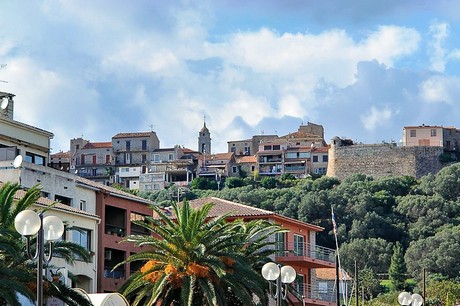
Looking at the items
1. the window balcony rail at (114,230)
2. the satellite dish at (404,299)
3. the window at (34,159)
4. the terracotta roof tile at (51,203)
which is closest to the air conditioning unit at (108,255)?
the window balcony rail at (114,230)

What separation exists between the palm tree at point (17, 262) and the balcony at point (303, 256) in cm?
2877

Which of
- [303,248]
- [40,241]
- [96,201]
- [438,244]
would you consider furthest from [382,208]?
[40,241]

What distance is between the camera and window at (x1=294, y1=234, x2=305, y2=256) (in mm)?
78812

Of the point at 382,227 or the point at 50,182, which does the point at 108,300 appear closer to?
the point at 50,182

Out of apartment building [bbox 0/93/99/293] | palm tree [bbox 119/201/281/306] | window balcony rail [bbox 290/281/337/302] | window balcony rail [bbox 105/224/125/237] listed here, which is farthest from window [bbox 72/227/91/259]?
window balcony rail [bbox 290/281/337/302]

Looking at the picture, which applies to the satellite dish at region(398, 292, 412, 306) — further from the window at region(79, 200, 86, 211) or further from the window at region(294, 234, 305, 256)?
the window at region(294, 234, 305, 256)

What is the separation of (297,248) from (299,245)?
778 millimetres

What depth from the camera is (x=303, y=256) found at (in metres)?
78.0

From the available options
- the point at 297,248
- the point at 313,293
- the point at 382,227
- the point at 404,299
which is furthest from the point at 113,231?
the point at 382,227

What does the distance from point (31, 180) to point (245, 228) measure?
11.0 m

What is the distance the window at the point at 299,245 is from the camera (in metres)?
78.8

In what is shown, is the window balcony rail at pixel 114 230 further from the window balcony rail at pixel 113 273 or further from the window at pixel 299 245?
the window at pixel 299 245

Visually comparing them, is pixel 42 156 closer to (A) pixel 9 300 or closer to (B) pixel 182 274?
(B) pixel 182 274

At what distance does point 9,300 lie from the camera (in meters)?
44.3
